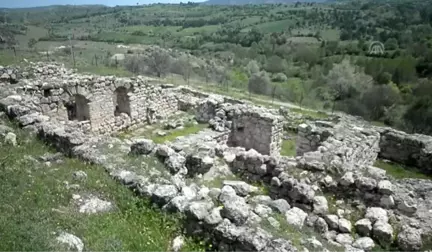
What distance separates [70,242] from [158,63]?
4029 cm

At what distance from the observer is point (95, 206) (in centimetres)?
706

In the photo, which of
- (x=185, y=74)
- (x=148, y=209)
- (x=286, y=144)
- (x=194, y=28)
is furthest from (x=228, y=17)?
(x=148, y=209)

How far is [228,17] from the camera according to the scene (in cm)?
16538

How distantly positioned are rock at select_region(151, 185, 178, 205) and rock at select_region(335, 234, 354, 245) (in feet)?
9.94

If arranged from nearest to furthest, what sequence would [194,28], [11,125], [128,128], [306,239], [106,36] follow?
1. [306,239]
2. [11,125]
3. [128,128]
4. [106,36]
5. [194,28]

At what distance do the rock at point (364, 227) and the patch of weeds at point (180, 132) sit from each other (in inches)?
350

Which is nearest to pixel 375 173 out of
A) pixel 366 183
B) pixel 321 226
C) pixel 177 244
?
pixel 366 183

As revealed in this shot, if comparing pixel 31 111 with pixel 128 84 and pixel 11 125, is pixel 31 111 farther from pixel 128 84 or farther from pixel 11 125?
pixel 128 84

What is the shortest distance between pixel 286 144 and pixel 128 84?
24.7 ft

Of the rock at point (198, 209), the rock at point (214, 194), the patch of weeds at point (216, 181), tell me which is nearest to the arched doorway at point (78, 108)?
the patch of weeds at point (216, 181)

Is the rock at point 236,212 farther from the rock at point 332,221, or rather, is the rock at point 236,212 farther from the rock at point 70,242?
the rock at point 70,242

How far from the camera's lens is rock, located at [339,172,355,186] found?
8.38m

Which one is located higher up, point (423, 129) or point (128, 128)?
point (128, 128)

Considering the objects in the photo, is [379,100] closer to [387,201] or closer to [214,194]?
[387,201]
